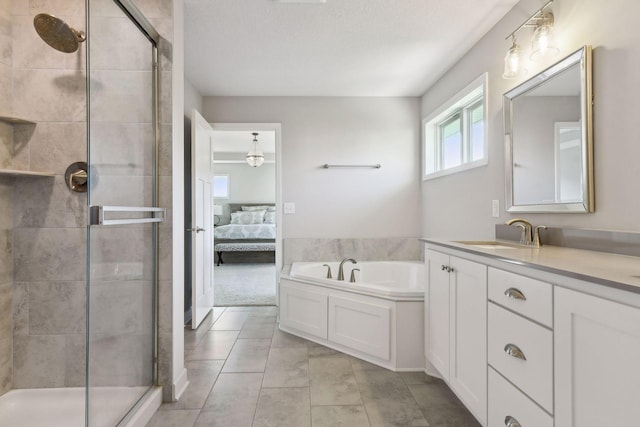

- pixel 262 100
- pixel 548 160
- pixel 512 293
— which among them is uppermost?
pixel 262 100

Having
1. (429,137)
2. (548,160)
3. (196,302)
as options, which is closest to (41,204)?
(196,302)

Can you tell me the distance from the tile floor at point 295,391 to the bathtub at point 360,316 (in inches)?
3.5

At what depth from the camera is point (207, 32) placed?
7.45 ft

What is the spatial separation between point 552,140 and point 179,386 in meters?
2.47

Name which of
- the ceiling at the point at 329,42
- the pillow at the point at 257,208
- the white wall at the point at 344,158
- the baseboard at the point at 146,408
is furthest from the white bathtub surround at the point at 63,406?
the pillow at the point at 257,208

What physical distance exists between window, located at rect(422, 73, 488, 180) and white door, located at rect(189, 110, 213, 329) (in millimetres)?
2291

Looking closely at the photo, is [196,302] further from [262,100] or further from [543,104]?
[543,104]

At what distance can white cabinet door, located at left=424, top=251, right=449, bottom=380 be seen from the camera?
67.5 inches

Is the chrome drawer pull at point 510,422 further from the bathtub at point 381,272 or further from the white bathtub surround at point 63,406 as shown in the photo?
the bathtub at point 381,272

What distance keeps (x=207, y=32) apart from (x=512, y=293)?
246 cm

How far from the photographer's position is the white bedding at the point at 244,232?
6.21 m

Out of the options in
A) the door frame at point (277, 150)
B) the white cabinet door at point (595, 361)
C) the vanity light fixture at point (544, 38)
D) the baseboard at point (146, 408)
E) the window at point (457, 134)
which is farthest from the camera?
the door frame at point (277, 150)

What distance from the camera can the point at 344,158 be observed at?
3.54m

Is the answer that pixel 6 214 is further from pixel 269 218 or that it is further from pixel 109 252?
pixel 269 218
